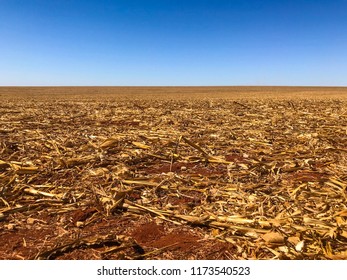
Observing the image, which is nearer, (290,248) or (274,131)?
(290,248)

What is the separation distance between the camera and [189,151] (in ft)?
17.7

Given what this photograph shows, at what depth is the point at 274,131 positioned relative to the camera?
24.0ft

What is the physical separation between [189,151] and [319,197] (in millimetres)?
2461
